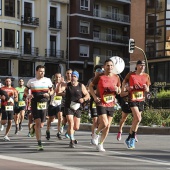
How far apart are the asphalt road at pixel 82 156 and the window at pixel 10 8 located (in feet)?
132

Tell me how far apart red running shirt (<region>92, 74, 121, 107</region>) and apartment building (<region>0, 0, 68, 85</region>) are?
4052cm

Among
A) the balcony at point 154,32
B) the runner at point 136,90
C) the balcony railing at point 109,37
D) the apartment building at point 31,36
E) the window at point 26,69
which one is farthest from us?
the balcony railing at point 109,37

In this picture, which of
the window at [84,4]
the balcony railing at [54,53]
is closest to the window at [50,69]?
the balcony railing at [54,53]

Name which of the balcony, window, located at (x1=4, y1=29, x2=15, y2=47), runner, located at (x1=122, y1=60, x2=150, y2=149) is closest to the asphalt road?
runner, located at (x1=122, y1=60, x2=150, y2=149)

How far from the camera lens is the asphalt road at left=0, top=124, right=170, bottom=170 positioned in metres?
8.40

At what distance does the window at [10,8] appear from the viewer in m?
51.3

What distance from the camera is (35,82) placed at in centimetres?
1112

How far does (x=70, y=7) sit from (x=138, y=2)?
12813 mm

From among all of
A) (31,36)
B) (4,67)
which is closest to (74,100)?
(4,67)

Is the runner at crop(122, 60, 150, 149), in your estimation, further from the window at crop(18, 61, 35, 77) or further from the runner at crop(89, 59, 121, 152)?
the window at crop(18, 61, 35, 77)

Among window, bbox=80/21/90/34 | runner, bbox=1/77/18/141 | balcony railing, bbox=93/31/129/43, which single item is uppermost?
window, bbox=80/21/90/34

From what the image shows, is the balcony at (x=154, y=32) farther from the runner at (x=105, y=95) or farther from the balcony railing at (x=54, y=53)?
the runner at (x=105, y=95)

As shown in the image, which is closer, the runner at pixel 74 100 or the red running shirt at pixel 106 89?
the red running shirt at pixel 106 89

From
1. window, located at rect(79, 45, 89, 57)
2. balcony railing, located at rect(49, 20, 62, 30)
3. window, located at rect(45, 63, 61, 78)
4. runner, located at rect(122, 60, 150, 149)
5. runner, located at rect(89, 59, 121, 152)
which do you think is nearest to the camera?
runner, located at rect(89, 59, 121, 152)
